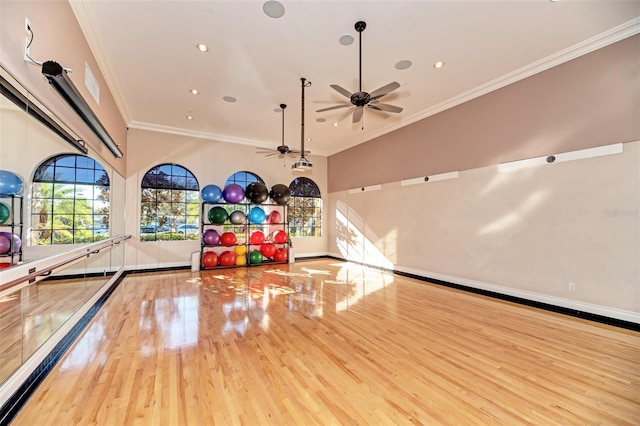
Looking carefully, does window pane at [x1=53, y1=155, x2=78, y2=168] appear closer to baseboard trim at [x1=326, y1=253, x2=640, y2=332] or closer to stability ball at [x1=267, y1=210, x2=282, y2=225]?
stability ball at [x1=267, y1=210, x2=282, y2=225]

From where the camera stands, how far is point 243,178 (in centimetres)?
893

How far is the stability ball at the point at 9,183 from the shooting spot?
7.10ft

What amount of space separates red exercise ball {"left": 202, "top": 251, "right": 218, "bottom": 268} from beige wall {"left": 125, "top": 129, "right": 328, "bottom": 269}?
0.60 m

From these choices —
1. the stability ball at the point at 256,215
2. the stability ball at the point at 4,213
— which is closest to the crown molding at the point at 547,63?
the stability ball at the point at 256,215

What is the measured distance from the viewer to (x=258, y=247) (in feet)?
28.7

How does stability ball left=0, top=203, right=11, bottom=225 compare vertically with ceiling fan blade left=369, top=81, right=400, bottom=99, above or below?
below

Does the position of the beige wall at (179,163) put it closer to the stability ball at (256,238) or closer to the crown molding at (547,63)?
the stability ball at (256,238)

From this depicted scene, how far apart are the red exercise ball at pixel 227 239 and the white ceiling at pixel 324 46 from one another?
11.4 feet

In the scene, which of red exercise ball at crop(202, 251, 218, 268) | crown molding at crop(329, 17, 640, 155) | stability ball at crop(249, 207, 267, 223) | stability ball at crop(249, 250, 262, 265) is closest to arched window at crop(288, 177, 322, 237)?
stability ball at crop(249, 207, 267, 223)

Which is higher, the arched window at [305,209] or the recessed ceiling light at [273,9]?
the recessed ceiling light at [273,9]

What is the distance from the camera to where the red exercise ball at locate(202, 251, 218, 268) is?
7.62 meters

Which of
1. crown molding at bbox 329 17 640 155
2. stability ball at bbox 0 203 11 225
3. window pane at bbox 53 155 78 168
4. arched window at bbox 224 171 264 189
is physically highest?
crown molding at bbox 329 17 640 155

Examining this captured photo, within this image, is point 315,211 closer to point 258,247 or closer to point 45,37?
point 258,247

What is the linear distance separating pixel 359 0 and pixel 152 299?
18.5 feet
